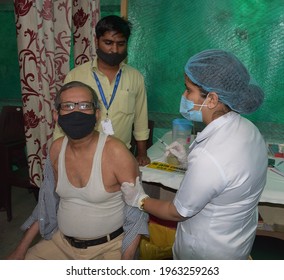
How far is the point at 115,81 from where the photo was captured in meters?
2.30

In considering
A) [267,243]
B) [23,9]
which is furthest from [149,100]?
[267,243]

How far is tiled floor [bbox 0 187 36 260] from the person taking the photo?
2.53m

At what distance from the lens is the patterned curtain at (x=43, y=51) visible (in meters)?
2.27

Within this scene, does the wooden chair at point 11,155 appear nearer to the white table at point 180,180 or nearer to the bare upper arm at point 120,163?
the white table at point 180,180

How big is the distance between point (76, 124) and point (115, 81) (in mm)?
986

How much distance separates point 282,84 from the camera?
9.25 ft

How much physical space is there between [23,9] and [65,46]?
474mm

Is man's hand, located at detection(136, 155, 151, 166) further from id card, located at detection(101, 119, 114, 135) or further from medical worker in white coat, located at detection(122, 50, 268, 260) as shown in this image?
medical worker in white coat, located at detection(122, 50, 268, 260)

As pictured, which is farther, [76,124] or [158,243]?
[158,243]

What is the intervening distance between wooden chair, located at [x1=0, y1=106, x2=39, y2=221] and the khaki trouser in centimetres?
122

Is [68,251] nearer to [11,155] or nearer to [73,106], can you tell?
[73,106]

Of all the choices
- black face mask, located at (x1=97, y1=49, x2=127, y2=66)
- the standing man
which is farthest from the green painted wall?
black face mask, located at (x1=97, y1=49, x2=127, y2=66)

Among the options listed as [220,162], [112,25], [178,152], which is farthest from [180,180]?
[112,25]

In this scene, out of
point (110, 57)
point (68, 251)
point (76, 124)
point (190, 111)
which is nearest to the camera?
point (190, 111)
